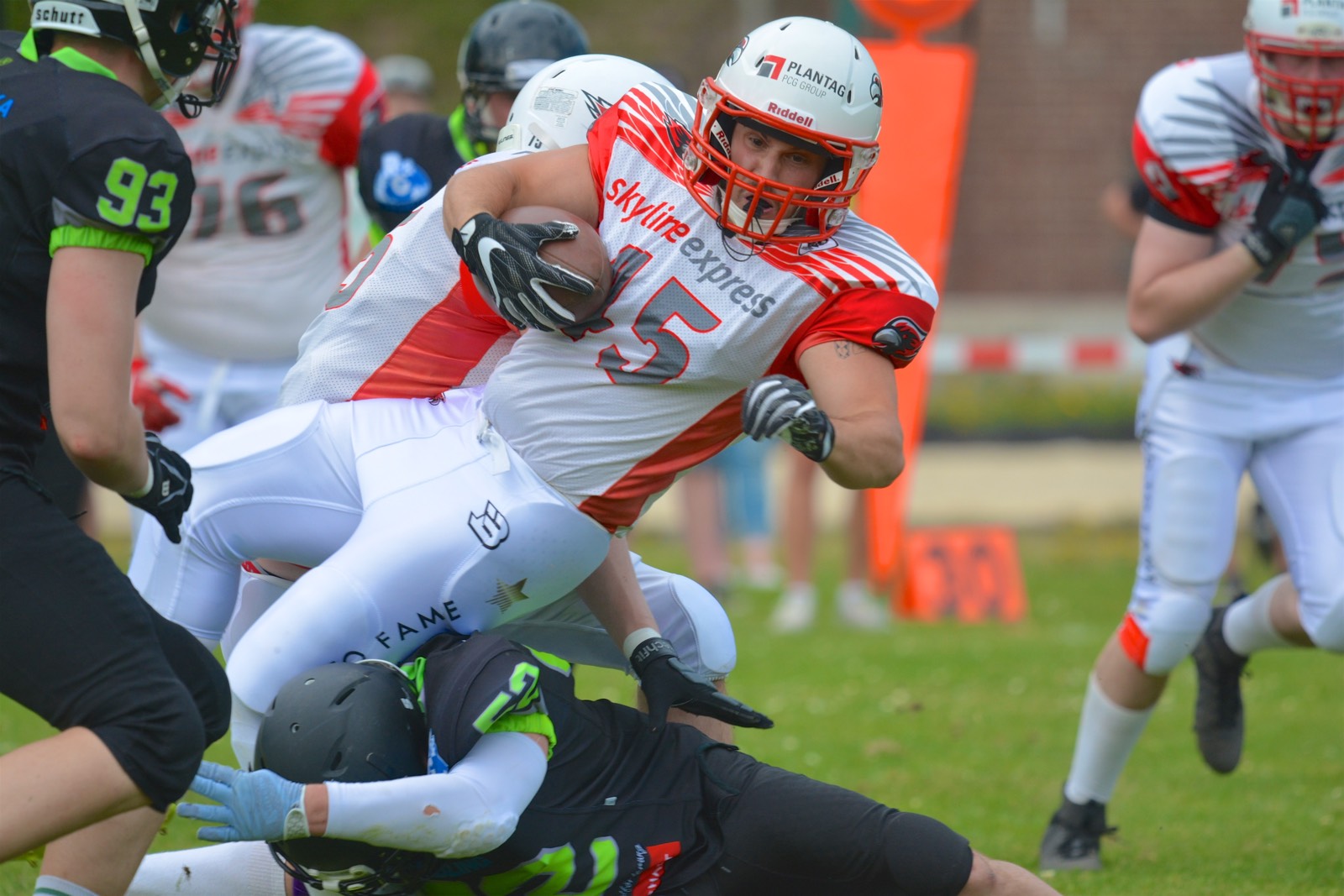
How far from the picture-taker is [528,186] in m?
3.50

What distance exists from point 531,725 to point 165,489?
0.75 metres

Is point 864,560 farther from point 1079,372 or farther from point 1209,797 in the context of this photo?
point 1079,372

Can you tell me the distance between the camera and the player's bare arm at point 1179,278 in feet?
13.6

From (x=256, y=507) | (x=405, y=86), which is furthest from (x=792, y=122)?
(x=405, y=86)

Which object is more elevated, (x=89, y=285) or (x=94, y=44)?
(x=94, y=44)

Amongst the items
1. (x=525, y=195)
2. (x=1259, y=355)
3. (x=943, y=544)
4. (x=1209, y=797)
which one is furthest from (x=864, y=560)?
(x=525, y=195)

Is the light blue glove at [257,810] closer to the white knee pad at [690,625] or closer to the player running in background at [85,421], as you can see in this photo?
the player running in background at [85,421]

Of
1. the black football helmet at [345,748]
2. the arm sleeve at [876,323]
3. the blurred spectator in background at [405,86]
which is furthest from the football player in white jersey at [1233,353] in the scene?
the blurred spectator in background at [405,86]

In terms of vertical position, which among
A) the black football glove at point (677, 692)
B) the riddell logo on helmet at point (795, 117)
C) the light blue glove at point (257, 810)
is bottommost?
the black football glove at point (677, 692)

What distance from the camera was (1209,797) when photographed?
489cm

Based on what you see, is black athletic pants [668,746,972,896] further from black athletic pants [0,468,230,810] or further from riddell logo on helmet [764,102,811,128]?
riddell logo on helmet [764,102,811,128]

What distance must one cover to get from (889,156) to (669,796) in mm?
5058

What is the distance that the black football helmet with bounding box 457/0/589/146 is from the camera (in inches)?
181

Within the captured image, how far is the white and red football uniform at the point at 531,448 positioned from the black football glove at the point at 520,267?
0.16 metres
